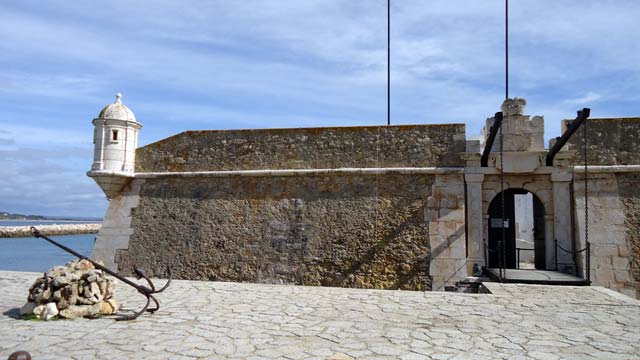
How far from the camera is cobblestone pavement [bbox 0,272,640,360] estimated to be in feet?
14.0

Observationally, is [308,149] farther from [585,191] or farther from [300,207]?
[585,191]

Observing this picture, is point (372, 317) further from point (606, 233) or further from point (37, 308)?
point (606, 233)

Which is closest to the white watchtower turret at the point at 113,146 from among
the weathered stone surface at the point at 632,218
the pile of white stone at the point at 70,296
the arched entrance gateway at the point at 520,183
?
the pile of white stone at the point at 70,296

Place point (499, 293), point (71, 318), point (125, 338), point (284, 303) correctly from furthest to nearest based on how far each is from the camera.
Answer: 1. point (499, 293)
2. point (284, 303)
3. point (71, 318)
4. point (125, 338)

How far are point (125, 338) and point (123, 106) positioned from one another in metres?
7.77

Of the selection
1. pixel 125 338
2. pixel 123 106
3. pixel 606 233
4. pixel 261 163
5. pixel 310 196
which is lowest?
pixel 125 338

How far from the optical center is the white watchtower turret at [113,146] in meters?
10.8

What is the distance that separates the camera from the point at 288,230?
1027 cm

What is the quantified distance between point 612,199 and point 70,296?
31.3 feet

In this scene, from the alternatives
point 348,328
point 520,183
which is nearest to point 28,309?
point 348,328

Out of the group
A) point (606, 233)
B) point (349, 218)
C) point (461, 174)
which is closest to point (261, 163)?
point (349, 218)

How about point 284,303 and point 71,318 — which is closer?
point 71,318

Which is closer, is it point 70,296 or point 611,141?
point 70,296

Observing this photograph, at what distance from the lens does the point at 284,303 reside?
6.64 m
